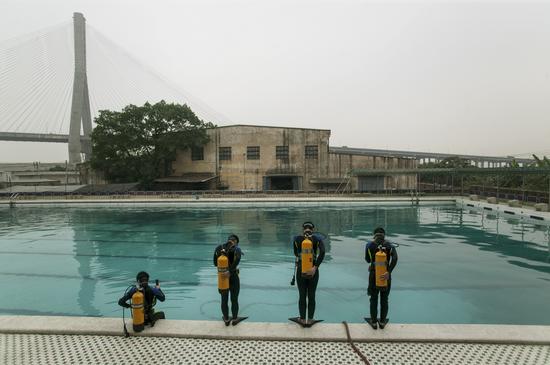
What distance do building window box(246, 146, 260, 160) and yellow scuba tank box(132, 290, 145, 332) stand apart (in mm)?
31865

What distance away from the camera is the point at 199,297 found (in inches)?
307

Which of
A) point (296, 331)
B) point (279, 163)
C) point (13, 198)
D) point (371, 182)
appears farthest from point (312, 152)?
point (296, 331)

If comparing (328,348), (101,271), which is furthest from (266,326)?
(101,271)

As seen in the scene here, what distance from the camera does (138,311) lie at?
4.50 m

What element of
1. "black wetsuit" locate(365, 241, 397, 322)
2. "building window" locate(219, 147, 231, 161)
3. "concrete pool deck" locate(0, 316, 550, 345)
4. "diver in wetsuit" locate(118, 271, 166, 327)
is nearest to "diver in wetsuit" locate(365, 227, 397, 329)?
"black wetsuit" locate(365, 241, 397, 322)

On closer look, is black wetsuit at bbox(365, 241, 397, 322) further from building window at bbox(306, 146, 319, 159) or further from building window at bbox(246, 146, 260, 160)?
building window at bbox(246, 146, 260, 160)

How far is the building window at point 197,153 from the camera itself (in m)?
37.8

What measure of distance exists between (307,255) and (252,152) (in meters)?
32.1

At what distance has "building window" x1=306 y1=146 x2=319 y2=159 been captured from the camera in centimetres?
3572

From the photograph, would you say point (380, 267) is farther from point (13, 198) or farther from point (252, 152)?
point (13, 198)

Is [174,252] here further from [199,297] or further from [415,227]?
[415,227]

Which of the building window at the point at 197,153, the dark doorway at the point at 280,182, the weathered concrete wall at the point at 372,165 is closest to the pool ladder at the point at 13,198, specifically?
the building window at the point at 197,153

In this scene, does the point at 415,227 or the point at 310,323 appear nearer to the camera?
the point at 310,323

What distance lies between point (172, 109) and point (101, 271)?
29490mm
